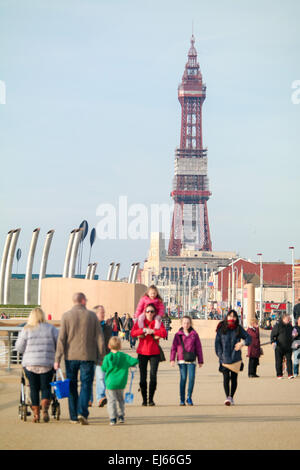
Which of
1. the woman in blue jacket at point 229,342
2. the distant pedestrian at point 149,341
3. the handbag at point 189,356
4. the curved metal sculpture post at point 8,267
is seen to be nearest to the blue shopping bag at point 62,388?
the distant pedestrian at point 149,341

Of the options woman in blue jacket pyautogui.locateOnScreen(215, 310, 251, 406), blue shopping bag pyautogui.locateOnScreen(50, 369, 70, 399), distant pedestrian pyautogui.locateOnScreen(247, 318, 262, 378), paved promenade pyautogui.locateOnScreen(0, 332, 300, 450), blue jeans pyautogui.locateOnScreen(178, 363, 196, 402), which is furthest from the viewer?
distant pedestrian pyautogui.locateOnScreen(247, 318, 262, 378)

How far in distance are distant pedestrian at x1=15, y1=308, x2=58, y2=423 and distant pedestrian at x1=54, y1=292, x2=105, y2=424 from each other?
10.0 inches

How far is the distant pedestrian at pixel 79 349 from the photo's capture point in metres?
9.95

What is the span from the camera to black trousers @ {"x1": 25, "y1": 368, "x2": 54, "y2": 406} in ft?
33.1

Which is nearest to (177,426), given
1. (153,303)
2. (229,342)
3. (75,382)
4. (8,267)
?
(75,382)

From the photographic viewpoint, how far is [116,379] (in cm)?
1017

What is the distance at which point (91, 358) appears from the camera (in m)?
9.99

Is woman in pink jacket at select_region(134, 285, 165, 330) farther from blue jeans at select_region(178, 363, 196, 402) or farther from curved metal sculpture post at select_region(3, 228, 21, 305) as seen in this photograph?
curved metal sculpture post at select_region(3, 228, 21, 305)

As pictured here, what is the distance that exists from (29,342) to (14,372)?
8.33 meters

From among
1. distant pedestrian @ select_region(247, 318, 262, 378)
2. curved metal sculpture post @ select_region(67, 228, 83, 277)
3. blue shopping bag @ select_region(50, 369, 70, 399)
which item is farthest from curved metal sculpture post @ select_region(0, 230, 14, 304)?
blue shopping bag @ select_region(50, 369, 70, 399)

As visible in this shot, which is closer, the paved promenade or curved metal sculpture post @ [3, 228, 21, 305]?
the paved promenade

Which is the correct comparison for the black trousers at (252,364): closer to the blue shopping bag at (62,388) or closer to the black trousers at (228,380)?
the black trousers at (228,380)

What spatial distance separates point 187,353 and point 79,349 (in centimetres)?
280

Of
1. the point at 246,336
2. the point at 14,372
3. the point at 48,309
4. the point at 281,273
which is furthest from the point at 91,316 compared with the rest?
the point at 281,273
